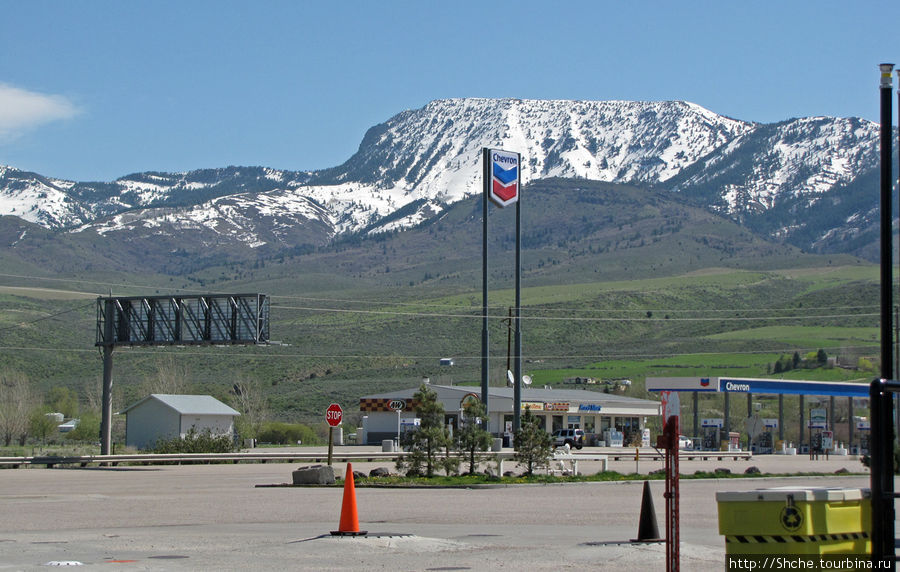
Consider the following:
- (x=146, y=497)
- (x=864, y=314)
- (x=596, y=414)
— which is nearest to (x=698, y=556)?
(x=146, y=497)

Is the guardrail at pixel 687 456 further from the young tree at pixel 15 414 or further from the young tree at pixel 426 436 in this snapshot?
the young tree at pixel 15 414

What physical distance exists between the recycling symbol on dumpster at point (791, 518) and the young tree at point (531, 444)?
23593 millimetres

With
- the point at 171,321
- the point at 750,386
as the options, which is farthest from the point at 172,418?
the point at 750,386

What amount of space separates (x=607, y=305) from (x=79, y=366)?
7468 cm

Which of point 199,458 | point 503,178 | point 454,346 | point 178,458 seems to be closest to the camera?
point 178,458

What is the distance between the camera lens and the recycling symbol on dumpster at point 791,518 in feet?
32.8

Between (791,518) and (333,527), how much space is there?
441 inches

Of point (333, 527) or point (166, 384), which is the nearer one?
point (333, 527)

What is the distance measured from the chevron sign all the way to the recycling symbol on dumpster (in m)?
43.6

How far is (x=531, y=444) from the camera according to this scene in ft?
112

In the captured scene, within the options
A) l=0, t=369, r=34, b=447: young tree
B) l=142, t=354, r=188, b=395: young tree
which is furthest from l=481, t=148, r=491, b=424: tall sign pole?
l=0, t=369, r=34, b=447: young tree

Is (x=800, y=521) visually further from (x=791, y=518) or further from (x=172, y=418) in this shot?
(x=172, y=418)

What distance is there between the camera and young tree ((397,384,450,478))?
111 ft

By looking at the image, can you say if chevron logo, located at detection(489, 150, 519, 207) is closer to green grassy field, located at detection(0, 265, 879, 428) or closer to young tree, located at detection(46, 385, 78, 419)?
green grassy field, located at detection(0, 265, 879, 428)
